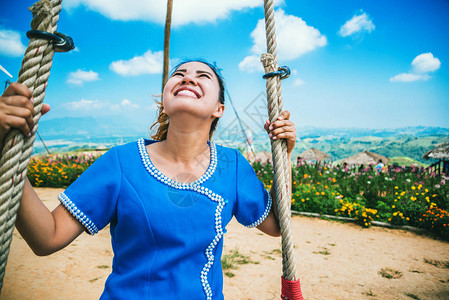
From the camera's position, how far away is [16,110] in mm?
867

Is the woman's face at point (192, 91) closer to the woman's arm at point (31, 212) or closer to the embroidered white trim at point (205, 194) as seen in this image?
the embroidered white trim at point (205, 194)

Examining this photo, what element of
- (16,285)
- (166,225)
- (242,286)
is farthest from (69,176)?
(166,225)

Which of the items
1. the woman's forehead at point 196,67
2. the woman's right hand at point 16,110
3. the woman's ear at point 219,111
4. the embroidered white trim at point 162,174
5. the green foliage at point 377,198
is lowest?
the green foliage at point 377,198

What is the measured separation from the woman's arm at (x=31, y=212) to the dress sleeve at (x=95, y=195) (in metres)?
0.05

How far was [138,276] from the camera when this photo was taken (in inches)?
54.0

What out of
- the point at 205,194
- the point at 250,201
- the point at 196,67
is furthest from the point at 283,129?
the point at 196,67

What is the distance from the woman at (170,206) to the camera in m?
1.36

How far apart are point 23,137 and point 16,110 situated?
9 centimetres

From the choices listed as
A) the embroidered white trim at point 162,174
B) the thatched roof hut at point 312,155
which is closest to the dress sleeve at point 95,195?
the embroidered white trim at point 162,174

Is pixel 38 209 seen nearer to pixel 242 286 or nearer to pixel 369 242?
pixel 242 286

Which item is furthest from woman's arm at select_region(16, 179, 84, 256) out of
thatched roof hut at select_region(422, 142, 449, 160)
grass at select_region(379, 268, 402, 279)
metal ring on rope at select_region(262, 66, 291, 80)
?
thatched roof hut at select_region(422, 142, 449, 160)

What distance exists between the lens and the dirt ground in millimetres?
3959

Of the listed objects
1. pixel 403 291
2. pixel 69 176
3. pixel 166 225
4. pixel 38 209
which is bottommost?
pixel 403 291

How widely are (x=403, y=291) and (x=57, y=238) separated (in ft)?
15.7
